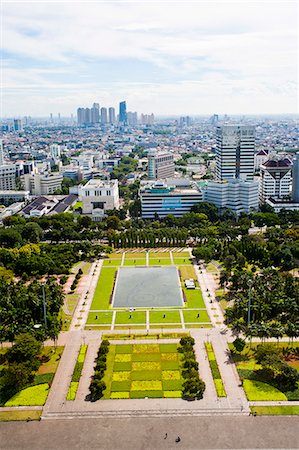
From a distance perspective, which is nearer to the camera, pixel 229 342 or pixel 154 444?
pixel 154 444

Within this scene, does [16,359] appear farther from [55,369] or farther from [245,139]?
[245,139]

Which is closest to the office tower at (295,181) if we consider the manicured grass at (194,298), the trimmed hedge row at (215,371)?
the manicured grass at (194,298)

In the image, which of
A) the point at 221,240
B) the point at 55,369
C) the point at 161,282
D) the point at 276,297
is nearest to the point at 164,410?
the point at 55,369

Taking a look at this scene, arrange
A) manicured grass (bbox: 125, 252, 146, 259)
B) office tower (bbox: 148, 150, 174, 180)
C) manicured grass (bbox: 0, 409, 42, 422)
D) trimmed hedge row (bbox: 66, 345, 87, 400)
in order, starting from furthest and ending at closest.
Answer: office tower (bbox: 148, 150, 174, 180)
manicured grass (bbox: 125, 252, 146, 259)
trimmed hedge row (bbox: 66, 345, 87, 400)
manicured grass (bbox: 0, 409, 42, 422)

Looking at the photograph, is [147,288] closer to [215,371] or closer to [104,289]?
[104,289]

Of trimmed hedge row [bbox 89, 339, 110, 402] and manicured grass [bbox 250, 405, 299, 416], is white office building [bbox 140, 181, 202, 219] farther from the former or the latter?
manicured grass [bbox 250, 405, 299, 416]

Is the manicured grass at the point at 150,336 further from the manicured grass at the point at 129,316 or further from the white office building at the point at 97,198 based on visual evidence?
the white office building at the point at 97,198

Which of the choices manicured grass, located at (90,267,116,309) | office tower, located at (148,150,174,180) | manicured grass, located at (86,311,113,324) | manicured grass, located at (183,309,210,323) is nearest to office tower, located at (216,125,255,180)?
office tower, located at (148,150,174,180)
